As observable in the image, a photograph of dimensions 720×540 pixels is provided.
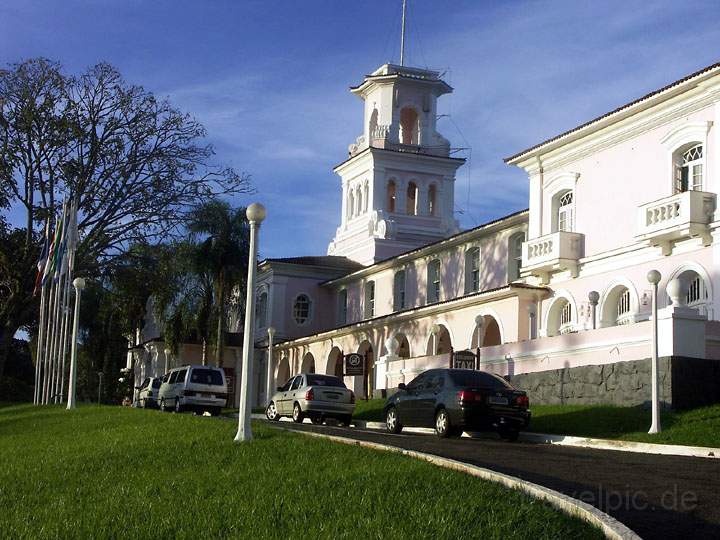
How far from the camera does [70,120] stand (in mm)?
38031

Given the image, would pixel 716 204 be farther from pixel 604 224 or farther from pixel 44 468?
pixel 44 468

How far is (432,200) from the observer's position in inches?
2404

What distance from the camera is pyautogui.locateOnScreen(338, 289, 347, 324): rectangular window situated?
193 feet

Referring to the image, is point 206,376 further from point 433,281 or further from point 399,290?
point 399,290

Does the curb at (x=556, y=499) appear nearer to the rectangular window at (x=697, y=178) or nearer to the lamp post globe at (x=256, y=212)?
Answer: the lamp post globe at (x=256, y=212)

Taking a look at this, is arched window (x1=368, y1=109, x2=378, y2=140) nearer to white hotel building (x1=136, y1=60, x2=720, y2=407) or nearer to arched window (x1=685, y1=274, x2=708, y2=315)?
white hotel building (x1=136, y1=60, x2=720, y2=407)

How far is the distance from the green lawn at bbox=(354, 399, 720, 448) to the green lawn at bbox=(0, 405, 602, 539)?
8607 millimetres

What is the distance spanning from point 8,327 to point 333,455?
31.7 metres

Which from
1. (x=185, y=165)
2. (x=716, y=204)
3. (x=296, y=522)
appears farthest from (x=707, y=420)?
(x=185, y=165)

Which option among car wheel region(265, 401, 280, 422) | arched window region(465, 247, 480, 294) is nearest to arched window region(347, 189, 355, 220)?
arched window region(465, 247, 480, 294)

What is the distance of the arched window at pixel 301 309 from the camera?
59653 millimetres

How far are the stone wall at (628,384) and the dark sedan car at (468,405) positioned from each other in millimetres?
3691

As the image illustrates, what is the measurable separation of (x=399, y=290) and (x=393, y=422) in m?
→ 27.3

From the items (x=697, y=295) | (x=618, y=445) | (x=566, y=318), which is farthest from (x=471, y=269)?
(x=618, y=445)
